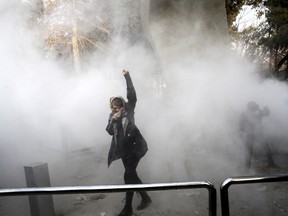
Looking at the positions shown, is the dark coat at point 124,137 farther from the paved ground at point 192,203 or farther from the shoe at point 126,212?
the paved ground at point 192,203

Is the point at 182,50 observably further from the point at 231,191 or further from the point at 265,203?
the point at 265,203

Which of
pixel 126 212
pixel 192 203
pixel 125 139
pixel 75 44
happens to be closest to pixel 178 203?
pixel 192 203

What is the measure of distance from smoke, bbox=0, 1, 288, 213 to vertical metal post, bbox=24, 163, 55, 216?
182 centimetres

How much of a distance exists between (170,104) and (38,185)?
128 inches

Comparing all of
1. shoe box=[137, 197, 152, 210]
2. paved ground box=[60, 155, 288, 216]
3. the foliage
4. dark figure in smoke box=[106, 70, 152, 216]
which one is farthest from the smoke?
the foliage

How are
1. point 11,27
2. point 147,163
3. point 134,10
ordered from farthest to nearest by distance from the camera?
point 134,10 → point 11,27 → point 147,163

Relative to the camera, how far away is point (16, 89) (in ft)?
24.3

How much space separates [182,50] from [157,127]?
8.06 feet

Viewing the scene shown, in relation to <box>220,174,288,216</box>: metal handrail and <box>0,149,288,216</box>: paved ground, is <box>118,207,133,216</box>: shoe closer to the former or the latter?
<box>0,149,288,216</box>: paved ground

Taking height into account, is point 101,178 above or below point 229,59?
below

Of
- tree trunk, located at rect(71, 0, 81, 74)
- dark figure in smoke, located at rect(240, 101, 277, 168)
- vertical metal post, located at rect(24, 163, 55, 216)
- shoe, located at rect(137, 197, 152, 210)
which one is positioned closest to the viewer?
vertical metal post, located at rect(24, 163, 55, 216)

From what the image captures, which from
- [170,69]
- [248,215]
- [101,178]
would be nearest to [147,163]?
[101,178]

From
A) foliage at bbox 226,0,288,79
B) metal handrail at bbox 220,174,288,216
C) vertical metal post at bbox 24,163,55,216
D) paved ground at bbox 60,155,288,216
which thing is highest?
foliage at bbox 226,0,288,79

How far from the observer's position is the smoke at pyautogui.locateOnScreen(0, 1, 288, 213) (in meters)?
5.79
